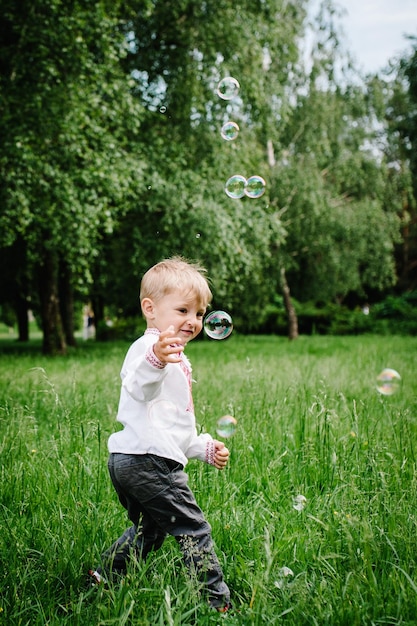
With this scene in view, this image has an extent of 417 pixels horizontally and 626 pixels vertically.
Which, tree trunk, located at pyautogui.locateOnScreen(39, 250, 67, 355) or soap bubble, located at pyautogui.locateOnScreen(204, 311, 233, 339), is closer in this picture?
soap bubble, located at pyautogui.locateOnScreen(204, 311, 233, 339)

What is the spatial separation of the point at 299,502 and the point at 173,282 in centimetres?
145

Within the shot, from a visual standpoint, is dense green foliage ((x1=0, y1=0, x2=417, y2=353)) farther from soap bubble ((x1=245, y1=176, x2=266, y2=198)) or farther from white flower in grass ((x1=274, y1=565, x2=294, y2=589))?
white flower in grass ((x1=274, y1=565, x2=294, y2=589))

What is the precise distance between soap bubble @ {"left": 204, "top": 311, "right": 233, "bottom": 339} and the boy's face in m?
1.21

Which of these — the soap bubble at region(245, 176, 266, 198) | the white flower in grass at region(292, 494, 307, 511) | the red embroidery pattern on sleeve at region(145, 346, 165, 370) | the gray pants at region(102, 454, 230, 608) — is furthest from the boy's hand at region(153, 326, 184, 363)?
the soap bubble at region(245, 176, 266, 198)

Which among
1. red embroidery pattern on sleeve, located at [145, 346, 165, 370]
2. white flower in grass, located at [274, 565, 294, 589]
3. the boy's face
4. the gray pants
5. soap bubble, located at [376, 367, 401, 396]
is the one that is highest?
the boy's face

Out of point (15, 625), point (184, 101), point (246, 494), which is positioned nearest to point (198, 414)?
point (246, 494)

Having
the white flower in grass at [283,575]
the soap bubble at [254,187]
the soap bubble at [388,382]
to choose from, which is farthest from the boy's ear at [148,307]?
the soap bubble at [254,187]

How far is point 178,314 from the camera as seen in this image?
8.23ft

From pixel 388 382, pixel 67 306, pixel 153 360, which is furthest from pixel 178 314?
pixel 67 306

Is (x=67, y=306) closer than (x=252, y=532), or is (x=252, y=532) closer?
(x=252, y=532)

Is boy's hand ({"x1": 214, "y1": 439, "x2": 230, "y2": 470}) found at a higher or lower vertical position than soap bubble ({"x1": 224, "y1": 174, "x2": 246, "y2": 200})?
lower

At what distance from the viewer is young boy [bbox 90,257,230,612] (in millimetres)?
2354

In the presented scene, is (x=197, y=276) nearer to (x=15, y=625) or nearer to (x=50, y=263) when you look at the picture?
(x=15, y=625)

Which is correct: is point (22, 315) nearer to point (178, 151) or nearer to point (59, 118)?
point (178, 151)
